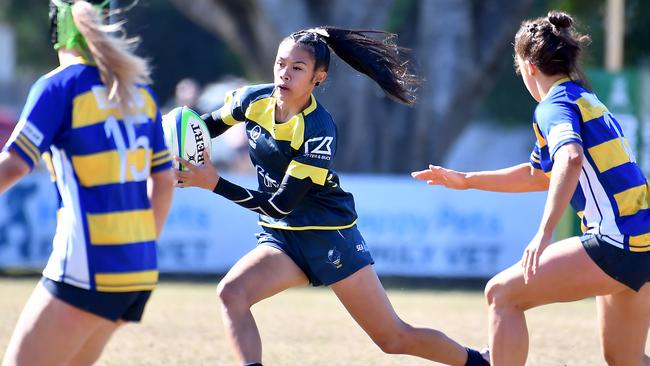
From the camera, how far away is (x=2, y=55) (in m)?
40.8

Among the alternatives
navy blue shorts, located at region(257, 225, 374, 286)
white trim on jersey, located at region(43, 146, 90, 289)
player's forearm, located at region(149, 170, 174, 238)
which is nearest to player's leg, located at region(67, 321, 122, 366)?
white trim on jersey, located at region(43, 146, 90, 289)

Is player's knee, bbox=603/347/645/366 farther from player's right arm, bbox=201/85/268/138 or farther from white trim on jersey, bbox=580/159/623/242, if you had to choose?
player's right arm, bbox=201/85/268/138

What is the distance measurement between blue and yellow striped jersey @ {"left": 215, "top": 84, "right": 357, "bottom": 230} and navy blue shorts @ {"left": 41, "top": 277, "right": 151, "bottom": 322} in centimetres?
163

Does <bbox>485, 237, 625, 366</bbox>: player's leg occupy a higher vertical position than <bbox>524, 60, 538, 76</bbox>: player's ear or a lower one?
lower

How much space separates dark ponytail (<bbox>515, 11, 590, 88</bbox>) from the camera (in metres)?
4.99

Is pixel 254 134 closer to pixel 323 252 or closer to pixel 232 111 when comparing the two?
pixel 232 111

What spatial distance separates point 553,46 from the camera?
499 centimetres

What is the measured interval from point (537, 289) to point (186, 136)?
191 cm

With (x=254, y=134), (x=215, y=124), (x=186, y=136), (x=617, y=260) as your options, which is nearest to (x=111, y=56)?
(x=186, y=136)

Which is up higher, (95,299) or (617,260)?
(617,260)

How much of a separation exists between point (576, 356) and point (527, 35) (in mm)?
2994

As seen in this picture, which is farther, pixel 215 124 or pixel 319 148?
pixel 215 124

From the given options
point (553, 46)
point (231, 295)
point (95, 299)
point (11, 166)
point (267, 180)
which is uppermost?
point (553, 46)

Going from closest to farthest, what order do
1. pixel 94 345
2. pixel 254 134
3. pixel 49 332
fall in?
pixel 49 332 < pixel 94 345 < pixel 254 134
